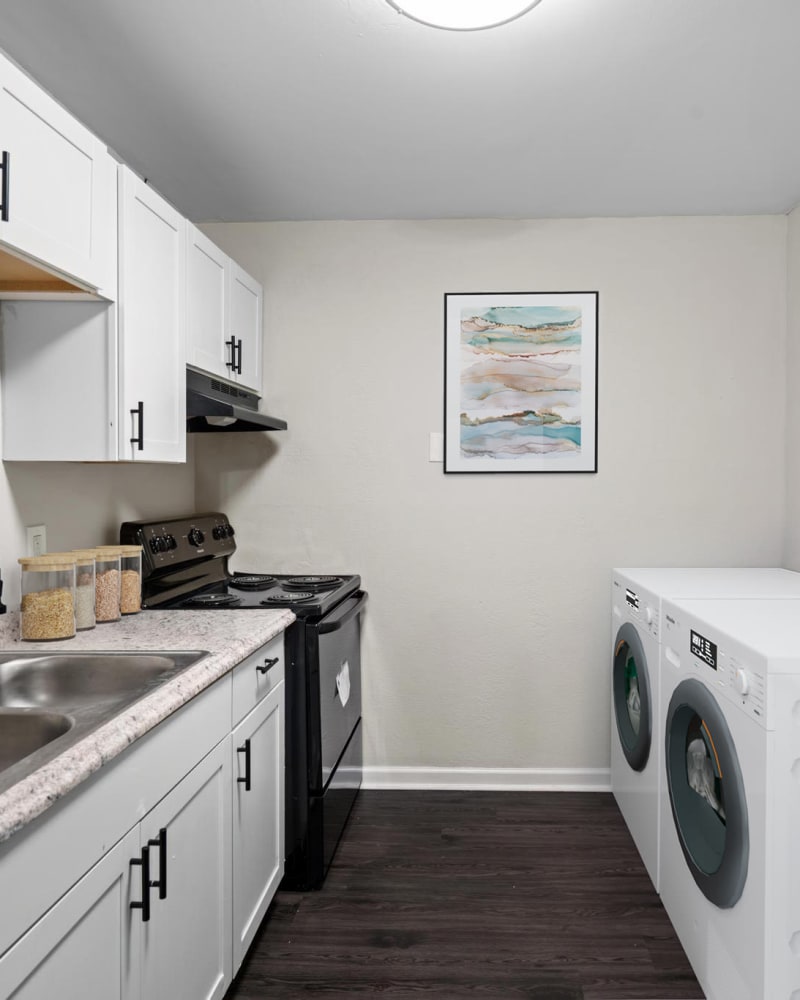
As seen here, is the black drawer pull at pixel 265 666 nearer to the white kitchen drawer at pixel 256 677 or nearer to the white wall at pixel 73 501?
the white kitchen drawer at pixel 256 677

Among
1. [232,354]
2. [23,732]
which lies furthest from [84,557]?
[232,354]

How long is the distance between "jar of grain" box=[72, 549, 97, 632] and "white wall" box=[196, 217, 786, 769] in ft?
4.31

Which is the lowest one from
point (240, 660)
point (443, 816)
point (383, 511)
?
point (443, 816)

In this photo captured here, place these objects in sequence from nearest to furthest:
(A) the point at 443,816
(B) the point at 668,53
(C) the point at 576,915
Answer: (B) the point at 668,53, (C) the point at 576,915, (A) the point at 443,816

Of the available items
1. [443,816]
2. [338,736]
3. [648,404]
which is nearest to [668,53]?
[648,404]

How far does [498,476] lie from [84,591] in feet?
5.96

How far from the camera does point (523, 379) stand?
10.8ft

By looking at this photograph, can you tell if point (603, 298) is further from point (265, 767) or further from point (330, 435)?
point (265, 767)

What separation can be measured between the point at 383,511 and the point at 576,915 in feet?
5.58

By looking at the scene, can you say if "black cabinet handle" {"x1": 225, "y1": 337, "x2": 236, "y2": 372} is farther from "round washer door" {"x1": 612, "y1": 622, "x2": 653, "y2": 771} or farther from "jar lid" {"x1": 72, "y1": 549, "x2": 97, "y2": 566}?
"round washer door" {"x1": 612, "y1": 622, "x2": 653, "y2": 771}

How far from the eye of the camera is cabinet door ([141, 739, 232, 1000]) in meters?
1.38

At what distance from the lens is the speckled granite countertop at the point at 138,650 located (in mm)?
1003

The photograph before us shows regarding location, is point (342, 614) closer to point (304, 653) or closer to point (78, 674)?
point (304, 653)

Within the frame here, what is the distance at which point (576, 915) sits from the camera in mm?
2320
